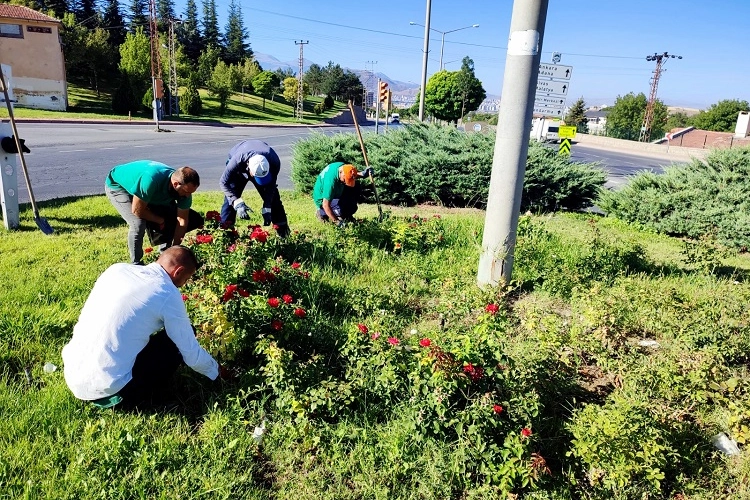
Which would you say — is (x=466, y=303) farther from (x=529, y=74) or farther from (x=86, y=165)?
(x=86, y=165)

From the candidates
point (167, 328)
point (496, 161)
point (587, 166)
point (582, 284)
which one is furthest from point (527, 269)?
point (587, 166)

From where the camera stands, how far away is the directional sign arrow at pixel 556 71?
34.2 feet

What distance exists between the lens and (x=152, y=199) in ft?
15.1

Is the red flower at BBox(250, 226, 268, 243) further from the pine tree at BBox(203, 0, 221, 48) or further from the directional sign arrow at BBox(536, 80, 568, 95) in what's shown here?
the pine tree at BBox(203, 0, 221, 48)

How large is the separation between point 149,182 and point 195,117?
36.5m

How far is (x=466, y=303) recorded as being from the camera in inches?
148

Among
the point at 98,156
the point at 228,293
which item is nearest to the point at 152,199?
the point at 228,293

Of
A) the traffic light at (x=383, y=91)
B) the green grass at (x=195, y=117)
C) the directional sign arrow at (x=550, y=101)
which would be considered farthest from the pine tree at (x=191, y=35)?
the directional sign arrow at (x=550, y=101)

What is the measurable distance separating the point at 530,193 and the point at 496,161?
5.01 m

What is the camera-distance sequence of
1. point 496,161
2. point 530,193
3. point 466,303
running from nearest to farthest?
1. point 466,303
2. point 496,161
3. point 530,193

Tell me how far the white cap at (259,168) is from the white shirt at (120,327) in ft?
9.27

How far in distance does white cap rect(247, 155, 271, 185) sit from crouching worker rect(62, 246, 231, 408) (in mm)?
2747

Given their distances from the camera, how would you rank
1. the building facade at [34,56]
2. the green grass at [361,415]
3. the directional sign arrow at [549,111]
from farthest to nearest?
the building facade at [34,56]
the directional sign arrow at [549,111]
the green grass at [361,415]

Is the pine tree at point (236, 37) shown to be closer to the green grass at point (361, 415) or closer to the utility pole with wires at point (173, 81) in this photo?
the utility pole with wires at point (173, 81)
